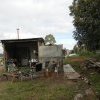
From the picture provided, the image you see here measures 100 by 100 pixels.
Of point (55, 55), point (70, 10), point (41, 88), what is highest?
point (70, 10)

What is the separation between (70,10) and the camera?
33.5 metres

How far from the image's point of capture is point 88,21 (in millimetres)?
26750

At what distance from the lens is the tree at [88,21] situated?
25.3 metres

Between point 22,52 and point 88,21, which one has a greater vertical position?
point 88,21

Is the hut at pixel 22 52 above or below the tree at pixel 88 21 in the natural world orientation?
below

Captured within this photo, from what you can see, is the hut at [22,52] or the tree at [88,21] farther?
the hut at [22,52]

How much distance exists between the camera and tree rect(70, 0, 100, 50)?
996 inches

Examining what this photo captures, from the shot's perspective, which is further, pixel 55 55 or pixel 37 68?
pixel 55 55

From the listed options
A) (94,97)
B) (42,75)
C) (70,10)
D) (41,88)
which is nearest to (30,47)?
(70,10)

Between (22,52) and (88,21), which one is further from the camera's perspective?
(22,52)

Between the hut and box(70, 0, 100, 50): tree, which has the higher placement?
box(70, 0, 100, 50): tree

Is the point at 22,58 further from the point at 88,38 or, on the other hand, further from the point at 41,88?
the point at 41,88

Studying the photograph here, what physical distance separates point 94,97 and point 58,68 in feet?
43.0

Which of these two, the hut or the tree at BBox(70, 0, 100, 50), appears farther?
the hut
